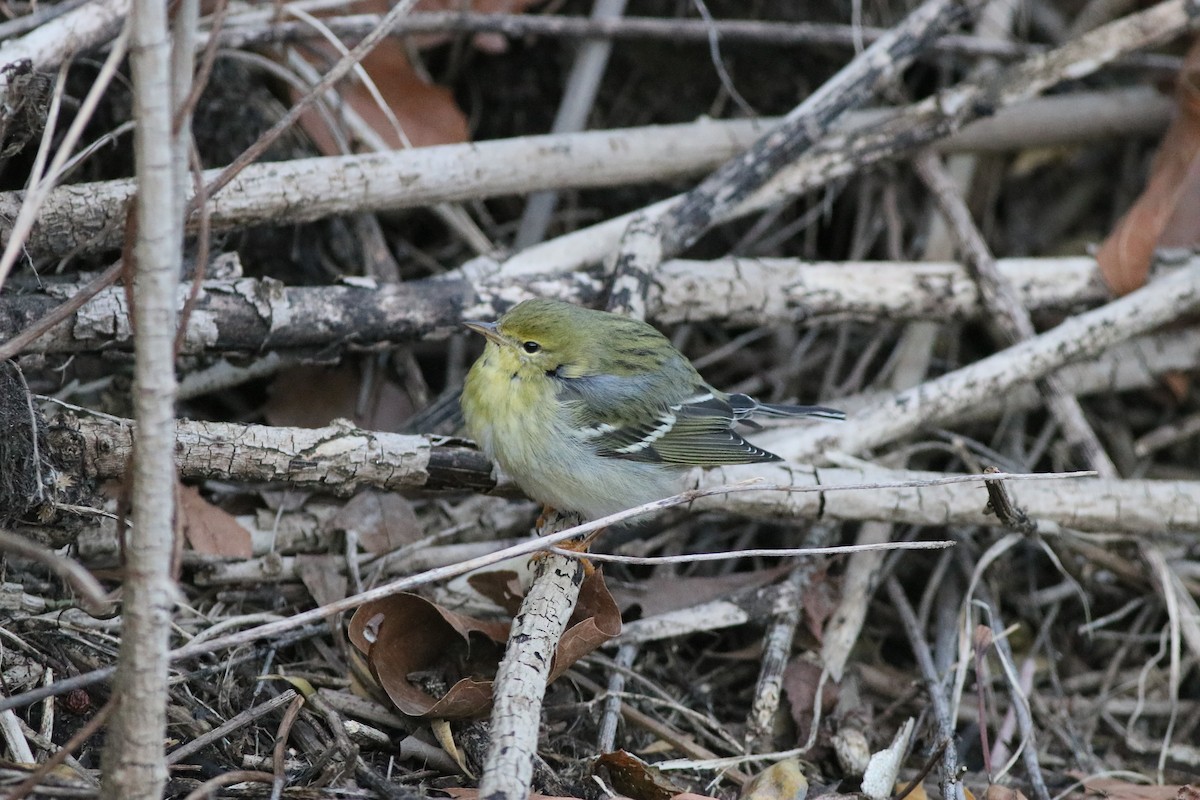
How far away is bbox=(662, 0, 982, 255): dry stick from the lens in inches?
171

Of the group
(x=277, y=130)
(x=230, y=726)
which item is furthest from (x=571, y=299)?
Answer: (x=230, y=726)

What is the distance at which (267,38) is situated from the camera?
14.0ft

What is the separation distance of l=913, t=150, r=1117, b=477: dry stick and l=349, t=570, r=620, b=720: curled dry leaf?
213 centimetres

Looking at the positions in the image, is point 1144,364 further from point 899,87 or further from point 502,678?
point 502,678

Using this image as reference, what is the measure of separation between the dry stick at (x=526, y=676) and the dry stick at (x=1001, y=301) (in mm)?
2202

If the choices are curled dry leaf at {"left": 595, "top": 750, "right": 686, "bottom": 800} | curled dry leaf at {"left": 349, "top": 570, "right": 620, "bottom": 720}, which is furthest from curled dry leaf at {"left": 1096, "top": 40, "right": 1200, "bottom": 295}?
curled dry leaf at {"left": 595, "top": 750, "right": 686, "bottom": 800}

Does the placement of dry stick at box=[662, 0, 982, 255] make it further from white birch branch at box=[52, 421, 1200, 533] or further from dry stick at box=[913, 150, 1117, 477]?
white birch branch at box=[52, 421, 1200, 533]

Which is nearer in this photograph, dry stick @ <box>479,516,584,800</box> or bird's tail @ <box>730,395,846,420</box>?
dry stick @ <box>479,516,584,800</box>

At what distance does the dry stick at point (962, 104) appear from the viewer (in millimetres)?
4613

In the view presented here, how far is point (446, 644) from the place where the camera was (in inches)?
132

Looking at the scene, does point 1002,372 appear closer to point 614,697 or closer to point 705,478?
point 705,478

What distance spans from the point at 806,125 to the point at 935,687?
88.1 inches

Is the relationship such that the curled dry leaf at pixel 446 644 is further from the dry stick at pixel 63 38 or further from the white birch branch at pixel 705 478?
the dry stick at pixel 63 38

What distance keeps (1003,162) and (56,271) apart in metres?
4.42
